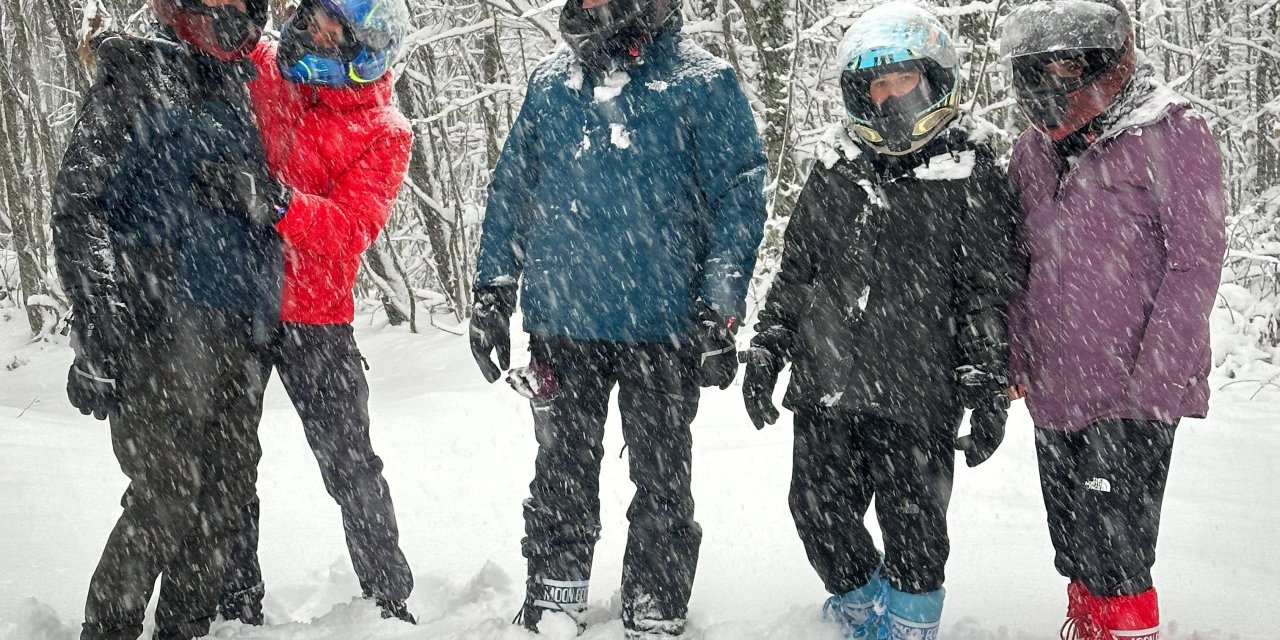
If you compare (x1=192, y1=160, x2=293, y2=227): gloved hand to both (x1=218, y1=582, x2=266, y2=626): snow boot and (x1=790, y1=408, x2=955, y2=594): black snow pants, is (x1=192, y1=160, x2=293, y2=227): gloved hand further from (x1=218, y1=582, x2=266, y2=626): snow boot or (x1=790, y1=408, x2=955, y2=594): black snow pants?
(x1=790, y1=408, x2=955, y2=594): black snow pants

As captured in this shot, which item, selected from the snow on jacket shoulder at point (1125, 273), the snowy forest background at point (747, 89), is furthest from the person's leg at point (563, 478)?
the snowy forest background at point (747, 89)

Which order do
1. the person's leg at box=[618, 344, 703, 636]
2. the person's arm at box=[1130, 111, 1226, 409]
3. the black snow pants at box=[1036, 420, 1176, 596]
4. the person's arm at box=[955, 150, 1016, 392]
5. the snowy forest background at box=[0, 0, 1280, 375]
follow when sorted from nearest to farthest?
the person's arm at box=[1130, 111, 1226, 409]
the black snow pants at box=[1036, 420, 1176, 596]
the person's arm at box=[955, 150, 1016, 392]
the person's leg at box=[618, 344, 703, 636]
the snowy forest background at box=[0, 0, 1280, 375]

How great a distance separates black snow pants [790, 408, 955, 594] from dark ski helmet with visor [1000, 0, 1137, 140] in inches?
36.6

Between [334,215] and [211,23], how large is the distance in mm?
593

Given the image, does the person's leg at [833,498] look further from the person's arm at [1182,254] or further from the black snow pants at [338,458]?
the black snow pants at [338,458]

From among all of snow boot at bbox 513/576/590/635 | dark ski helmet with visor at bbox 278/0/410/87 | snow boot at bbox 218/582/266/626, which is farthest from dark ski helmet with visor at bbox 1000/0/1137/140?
snow boot at bbox 218/582/266/626

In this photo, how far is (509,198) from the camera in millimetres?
3008

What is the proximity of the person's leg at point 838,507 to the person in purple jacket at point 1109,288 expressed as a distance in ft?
1.62

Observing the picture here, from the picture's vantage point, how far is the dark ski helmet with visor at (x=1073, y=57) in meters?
2.57

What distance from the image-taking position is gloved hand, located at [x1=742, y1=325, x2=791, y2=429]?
114 inches

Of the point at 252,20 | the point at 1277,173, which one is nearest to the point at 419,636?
the point at 252,20

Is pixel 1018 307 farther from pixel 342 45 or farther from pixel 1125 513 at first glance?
pixel 342 45

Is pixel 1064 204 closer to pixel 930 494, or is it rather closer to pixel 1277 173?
pixel 930 494

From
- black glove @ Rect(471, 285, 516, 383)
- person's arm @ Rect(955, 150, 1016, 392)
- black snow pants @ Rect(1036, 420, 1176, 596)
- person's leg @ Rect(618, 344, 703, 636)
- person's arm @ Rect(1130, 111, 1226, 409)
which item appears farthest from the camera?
black glove @ Rect(471, 285, 516, 383)
